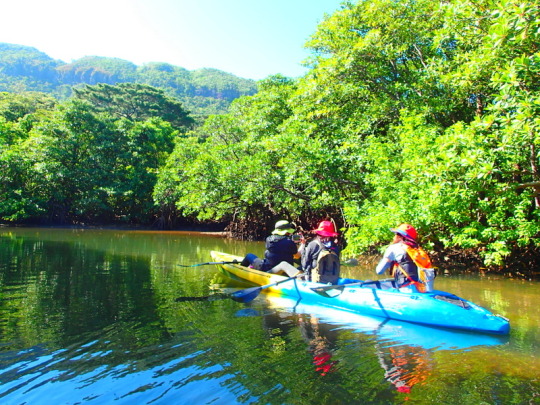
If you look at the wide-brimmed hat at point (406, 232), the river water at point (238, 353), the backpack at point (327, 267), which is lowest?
the river water at point (238, 353)

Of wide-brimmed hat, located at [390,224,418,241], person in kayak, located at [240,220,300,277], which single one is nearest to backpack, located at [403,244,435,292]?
wide-brimmed hat, located at [390,224,418,241]

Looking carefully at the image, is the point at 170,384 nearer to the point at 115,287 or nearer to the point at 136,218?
the point at 115,287

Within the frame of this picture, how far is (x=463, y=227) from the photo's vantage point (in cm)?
859

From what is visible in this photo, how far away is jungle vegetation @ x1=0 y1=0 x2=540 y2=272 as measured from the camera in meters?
7.04

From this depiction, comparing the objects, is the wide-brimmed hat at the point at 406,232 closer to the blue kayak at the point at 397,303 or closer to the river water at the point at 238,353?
the blue kayak at the point at 397,303

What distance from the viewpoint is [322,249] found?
21.8ft

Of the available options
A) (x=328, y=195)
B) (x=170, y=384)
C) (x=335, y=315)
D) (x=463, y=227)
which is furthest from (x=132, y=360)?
(x=328, y=195)

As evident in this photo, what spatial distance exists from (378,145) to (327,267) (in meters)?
4.85

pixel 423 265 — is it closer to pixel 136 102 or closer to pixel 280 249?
pixel 280 249

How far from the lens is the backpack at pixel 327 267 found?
6625 millimetres

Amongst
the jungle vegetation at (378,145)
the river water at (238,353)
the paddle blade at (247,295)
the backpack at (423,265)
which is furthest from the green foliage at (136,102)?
the backpack at (423,265)

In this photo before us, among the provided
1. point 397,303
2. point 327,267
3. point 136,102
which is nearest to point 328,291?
point 327,267

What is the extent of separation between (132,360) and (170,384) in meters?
0.71

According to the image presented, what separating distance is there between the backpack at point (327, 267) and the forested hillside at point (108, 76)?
92.3 meters
